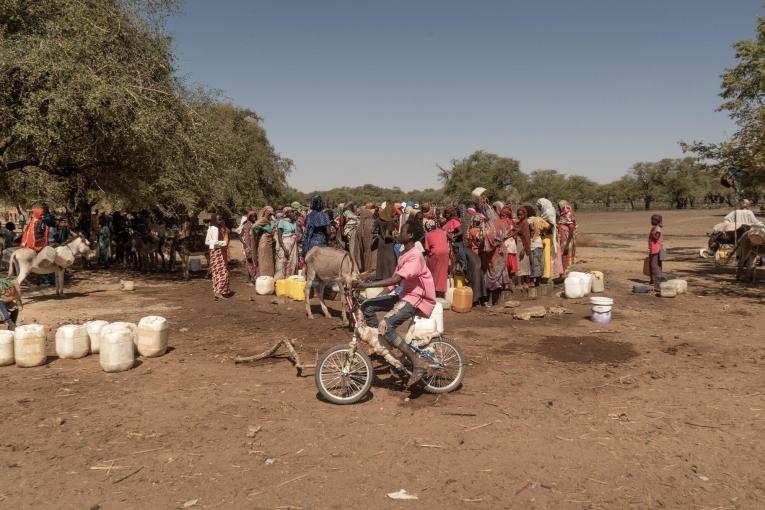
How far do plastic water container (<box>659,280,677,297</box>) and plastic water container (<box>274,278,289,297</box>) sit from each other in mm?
8583

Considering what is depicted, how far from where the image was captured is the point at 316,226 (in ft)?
36.4

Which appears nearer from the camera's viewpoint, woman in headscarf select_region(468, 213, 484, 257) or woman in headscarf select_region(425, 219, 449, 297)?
woman in headscarf select_region(425, 219, 449, 297)

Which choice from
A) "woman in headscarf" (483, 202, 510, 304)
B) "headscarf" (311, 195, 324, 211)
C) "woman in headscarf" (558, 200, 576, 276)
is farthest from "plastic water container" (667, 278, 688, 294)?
"headscarf" (311, 195, 324, 211)

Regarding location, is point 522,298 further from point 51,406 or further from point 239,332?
point 51,406

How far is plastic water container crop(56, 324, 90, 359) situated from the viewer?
23.6 feet

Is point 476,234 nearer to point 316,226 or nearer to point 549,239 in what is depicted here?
point 549,239

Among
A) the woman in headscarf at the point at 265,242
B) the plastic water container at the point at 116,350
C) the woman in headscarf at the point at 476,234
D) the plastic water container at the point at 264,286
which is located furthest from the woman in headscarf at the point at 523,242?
the plastic water container at the point at 116,350

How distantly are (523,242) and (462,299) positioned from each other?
224 centimetres

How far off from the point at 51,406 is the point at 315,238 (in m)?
6.32

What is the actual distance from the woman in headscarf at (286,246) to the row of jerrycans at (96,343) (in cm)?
571

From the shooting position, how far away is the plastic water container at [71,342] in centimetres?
718

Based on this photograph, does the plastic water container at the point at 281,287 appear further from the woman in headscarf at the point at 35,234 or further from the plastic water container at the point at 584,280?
the plastic water container at the point at 584,280

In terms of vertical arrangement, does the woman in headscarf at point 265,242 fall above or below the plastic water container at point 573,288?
above

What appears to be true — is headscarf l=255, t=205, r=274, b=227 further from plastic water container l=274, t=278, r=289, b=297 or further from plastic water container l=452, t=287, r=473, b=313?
plastic water container l=452, t=287, r=473, b=313
